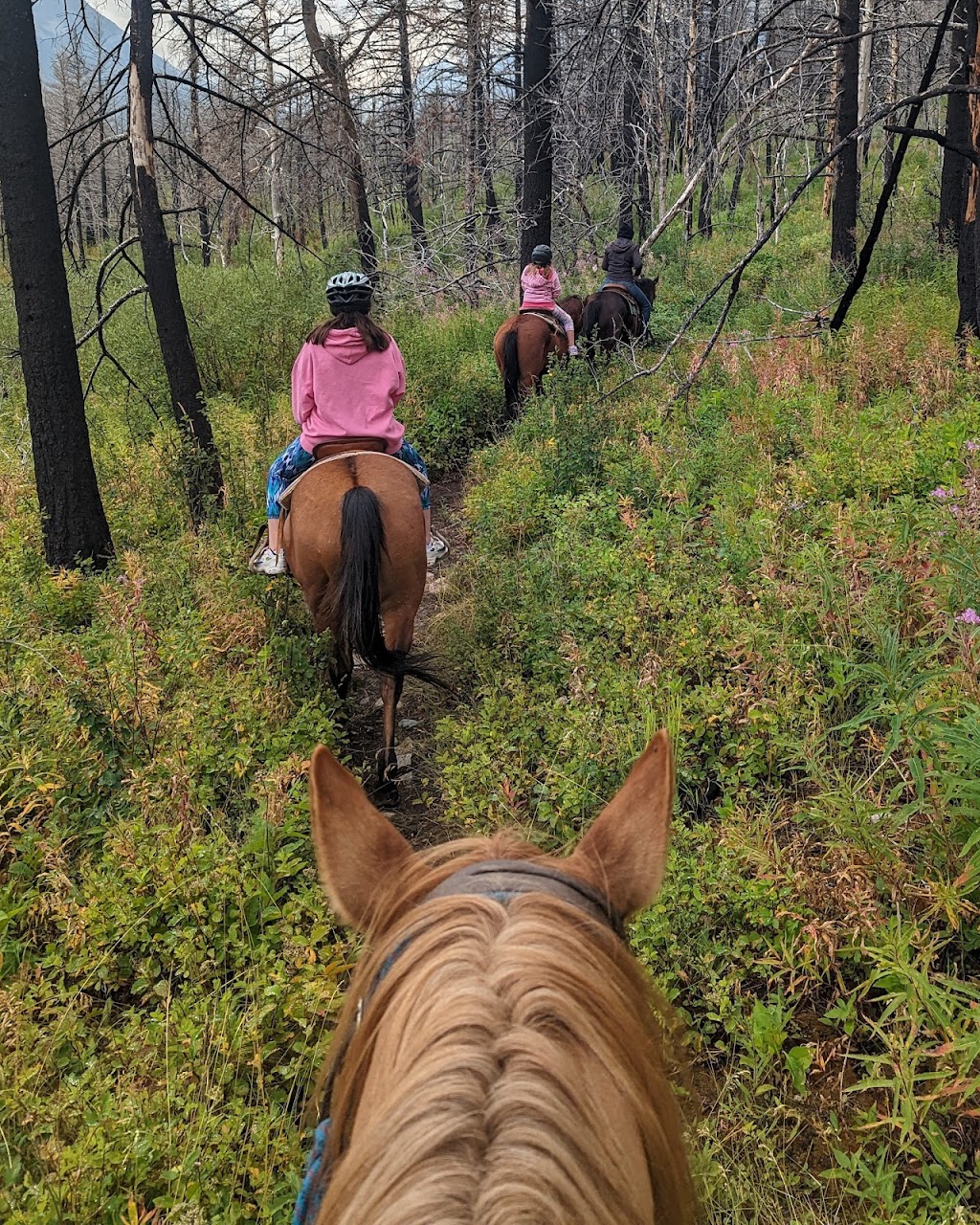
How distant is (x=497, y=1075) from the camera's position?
0.79 metres

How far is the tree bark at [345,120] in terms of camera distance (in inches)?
368

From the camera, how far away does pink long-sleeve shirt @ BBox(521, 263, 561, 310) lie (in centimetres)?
923

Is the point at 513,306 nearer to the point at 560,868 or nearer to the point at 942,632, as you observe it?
the point at 942,632

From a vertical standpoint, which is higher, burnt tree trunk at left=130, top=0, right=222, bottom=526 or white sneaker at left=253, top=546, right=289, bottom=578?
burnt tree trunk at left=130, top=0, right=222, bottom=526

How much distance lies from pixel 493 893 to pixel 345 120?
34.5 ft

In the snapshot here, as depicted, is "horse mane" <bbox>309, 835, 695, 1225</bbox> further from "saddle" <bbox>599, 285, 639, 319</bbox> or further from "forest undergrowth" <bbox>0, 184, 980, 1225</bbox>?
"saddle" <bbox>599, 285, 639, 319</bbox>

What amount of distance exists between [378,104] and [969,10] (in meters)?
16.7

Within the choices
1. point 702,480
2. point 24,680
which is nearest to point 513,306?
point 702,480

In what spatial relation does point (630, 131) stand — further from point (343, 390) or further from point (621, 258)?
point (343, 390)

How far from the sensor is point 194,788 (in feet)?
11.4

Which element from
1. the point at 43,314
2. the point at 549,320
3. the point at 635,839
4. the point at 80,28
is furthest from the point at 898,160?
the point at 80,28

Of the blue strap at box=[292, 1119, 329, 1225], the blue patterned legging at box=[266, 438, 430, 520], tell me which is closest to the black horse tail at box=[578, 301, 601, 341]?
the blue patterned legging at box=[266, 438, 430, 520]

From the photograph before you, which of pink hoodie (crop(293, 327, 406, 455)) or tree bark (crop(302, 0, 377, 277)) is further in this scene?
tree bark (crop(302, 0, 377, 277))

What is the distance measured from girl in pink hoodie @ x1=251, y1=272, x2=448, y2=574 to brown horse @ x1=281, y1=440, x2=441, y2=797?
160 mm
